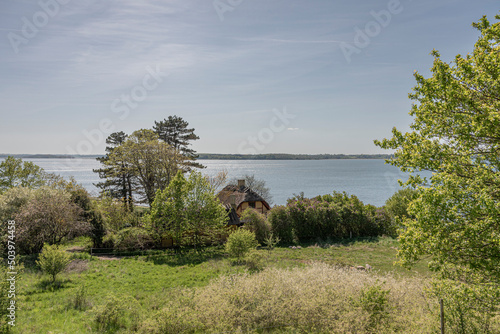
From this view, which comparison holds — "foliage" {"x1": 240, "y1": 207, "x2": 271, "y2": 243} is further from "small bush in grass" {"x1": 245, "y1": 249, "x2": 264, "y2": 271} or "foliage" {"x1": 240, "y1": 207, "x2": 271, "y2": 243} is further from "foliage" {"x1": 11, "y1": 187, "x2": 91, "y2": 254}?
"foliage" {"x1": 11, "y1": 187, "x2": 91, "y2": 254}

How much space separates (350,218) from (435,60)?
20.4 m

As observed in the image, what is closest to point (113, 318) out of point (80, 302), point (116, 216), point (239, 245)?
point (80, 302)

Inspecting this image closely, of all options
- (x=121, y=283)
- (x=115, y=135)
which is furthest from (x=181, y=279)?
(x=115, y=135)

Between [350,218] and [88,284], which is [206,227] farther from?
[350,218]

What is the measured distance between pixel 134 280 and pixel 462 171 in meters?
13.7

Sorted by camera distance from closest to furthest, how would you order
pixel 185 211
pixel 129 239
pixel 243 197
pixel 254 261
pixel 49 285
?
pixel 49 285 → pixel 254 261 → pixel 129 239 → pixel 185 211 → pixel 243 197

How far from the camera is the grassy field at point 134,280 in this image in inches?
341

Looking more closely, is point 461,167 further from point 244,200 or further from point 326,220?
point 244,200

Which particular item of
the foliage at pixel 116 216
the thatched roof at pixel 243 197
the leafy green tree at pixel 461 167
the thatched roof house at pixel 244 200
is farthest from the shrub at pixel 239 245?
the thatched roof at pixel 243 197

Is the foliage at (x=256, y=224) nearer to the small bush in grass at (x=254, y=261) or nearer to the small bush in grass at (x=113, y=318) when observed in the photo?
the small bush in grass at (x=254, y=261)

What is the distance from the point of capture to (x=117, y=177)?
34.9 meters

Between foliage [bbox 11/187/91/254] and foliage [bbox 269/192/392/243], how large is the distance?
15378 mm

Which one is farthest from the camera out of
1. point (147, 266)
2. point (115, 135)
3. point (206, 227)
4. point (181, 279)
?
point (115, 135)

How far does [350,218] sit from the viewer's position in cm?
2605
